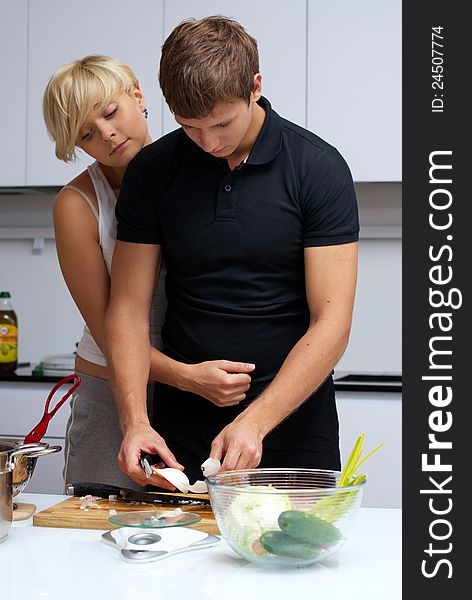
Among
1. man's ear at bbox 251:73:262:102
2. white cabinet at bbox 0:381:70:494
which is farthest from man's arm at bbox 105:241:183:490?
white cabinet at bbox 0:381:70:494

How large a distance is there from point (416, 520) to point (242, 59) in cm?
73

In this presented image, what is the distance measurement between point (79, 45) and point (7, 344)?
3.34 ft

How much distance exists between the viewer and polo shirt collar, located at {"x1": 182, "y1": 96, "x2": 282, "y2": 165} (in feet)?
5.18

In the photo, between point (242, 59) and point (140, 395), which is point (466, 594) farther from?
point (242, 59)

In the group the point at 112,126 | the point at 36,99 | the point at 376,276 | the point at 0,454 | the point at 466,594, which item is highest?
the point at 36,99

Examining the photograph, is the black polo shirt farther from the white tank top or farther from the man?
the white tank top

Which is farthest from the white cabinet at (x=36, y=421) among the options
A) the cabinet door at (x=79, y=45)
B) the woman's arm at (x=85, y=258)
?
the woman's arm at (x=85, y=258)

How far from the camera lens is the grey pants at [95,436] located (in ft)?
6.03

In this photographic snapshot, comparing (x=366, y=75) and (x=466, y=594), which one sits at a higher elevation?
(x=366, y=75)

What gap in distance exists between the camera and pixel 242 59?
1.38 m

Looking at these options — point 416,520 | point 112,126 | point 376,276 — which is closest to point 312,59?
point 376,276

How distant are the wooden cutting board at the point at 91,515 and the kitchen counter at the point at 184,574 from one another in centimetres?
3

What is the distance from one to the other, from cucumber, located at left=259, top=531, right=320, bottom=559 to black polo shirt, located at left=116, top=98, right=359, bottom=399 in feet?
1.97

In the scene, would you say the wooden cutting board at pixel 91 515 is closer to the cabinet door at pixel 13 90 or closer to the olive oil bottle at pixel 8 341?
the olive oil bottle at pixel 8 341
